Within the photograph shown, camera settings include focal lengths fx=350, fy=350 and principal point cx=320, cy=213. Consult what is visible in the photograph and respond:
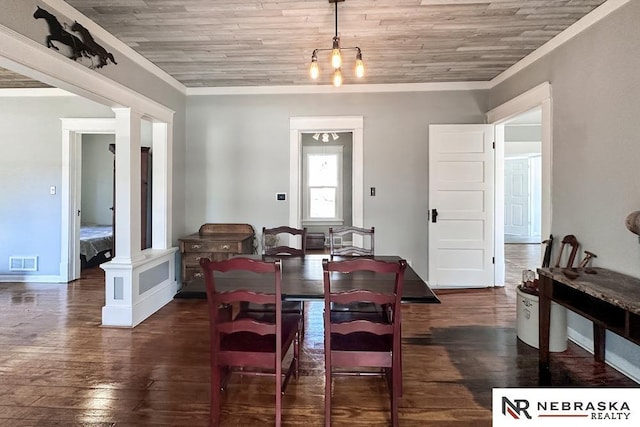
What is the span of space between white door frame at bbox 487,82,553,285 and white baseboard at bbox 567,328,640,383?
2.96 ft

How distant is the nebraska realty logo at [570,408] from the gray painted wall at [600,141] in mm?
910

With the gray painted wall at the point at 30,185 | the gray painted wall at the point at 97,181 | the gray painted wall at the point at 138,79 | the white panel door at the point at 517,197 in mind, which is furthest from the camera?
the white panel door at the point at 517,197

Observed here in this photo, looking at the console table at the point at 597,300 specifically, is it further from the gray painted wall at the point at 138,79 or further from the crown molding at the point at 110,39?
the crown molding at the point at 110,39

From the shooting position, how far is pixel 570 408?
1.61 m

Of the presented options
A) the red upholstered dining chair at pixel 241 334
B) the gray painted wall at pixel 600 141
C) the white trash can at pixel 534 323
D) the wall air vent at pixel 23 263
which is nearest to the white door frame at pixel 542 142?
the gray painted wall at pixel 600 141

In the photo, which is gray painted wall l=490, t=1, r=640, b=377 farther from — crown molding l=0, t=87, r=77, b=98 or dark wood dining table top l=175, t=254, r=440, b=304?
crown molding l=0, t=87, r=77, b=98

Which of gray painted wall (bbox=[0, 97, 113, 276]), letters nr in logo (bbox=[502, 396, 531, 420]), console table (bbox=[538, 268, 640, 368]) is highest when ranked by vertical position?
A: gray painted wall (bbox=[0, 97, 113, 276])

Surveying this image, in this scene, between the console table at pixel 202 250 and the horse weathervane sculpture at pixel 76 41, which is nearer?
the horse weathervane sculpture at pixel 76 41

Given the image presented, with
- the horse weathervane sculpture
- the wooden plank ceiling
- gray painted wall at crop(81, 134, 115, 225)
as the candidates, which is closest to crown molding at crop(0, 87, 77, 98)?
the wooden plank ceiling

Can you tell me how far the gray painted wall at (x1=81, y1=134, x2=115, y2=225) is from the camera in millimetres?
7191

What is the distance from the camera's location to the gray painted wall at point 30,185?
15.5ft

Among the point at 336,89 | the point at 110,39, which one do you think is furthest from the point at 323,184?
the point at 110,39

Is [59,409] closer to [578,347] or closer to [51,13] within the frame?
[51,13]

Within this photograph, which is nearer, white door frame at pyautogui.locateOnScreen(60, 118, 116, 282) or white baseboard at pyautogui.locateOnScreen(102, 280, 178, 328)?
white baseboard at pyautogui.locateOnScreen(102, 280, 178, 328)
